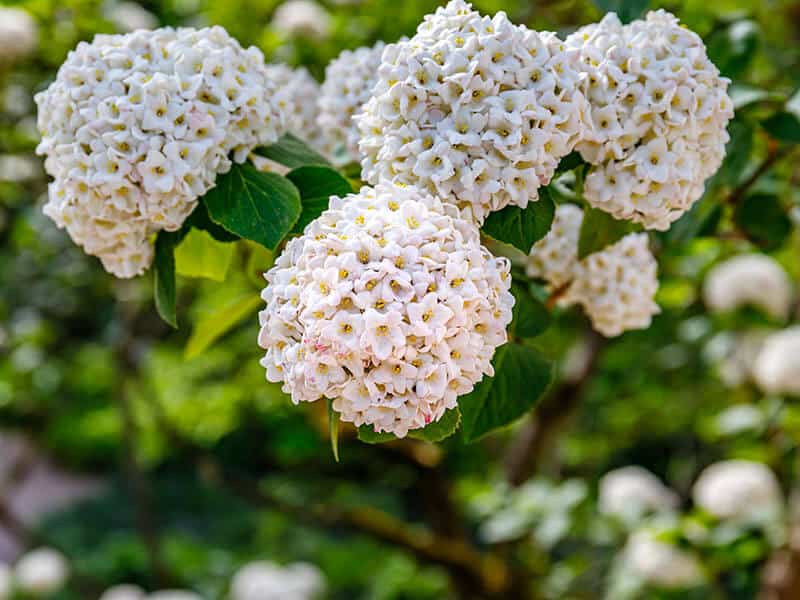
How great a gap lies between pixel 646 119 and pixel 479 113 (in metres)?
0.17

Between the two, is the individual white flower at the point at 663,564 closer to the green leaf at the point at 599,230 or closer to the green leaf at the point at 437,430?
the green leaf at the point at 599,230

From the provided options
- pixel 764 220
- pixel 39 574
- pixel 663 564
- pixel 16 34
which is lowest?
pixel 39 574

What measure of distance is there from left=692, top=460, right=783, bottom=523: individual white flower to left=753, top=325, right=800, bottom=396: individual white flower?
244 millimetres

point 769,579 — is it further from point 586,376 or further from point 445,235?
point 445,235

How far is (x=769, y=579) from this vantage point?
7.22ft

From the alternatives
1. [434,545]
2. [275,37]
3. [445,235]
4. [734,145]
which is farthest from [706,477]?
[445,235]

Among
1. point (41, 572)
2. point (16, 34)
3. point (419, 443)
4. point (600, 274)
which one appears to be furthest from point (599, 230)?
point (41, 572)

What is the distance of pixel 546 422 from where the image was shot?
321 centimetres

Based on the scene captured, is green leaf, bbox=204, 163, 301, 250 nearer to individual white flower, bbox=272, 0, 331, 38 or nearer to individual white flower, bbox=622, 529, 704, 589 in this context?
individual white flower, bbox=272, 0, 331, 38

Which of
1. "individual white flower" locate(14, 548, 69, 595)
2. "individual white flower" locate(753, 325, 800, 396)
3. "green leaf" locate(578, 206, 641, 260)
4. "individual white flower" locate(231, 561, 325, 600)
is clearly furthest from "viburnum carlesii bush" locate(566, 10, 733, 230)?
"individual white flower" locate(14, 548, 69, 595)

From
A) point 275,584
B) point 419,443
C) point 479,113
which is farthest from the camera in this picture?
point 275,584

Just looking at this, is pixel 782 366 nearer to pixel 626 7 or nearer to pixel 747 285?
pixel 747 285

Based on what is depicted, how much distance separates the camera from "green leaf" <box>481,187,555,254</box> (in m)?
0.91

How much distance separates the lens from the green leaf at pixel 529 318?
115 cm
